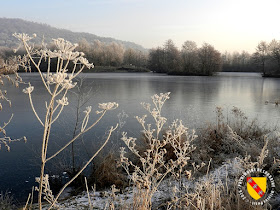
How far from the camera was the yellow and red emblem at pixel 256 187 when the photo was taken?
3.48 m

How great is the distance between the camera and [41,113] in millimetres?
11320

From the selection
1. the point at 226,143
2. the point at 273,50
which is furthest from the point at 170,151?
the point at 273,50

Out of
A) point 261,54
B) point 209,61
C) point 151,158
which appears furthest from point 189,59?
point 151,158

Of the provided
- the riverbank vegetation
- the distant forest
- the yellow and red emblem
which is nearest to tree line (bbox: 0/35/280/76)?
the distant forest

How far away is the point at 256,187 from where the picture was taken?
3705mm

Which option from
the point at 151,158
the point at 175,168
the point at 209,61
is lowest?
the point at 175,168

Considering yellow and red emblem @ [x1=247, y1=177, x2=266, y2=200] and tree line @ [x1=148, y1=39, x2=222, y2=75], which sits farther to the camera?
tree line @ [x1=148, y1=39, x2=222, y2=75]

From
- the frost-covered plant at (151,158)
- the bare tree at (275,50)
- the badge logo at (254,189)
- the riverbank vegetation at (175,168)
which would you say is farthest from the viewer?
the bare tree at (275,50)

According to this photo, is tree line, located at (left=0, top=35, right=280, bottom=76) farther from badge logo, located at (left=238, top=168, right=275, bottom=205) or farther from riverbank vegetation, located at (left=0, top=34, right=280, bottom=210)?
badge logo, located at (left=238, top=168, right=275, bottom=205)

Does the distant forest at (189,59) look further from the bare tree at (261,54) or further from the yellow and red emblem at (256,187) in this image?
the yellow and red emblem at (256,187)

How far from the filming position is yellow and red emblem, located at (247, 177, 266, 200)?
137 inches

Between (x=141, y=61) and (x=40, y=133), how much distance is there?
6864 cm

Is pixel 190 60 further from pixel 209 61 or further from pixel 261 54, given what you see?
pixel 261 54

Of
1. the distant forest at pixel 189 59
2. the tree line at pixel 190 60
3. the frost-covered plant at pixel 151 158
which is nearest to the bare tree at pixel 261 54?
the distant forest at pixel 189 59
